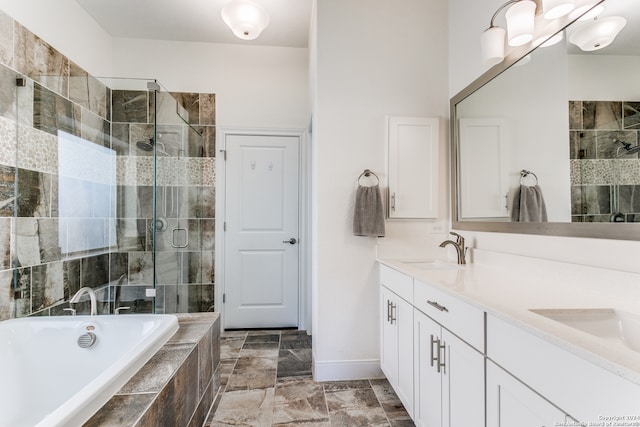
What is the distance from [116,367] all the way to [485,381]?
1319mm

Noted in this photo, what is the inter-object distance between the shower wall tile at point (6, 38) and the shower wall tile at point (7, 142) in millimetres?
356

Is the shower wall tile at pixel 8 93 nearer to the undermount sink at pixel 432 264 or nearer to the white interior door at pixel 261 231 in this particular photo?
the white interior door at pixel 261 231

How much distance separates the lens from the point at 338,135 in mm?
2148

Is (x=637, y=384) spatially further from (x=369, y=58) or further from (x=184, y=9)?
(x=184, y=9)

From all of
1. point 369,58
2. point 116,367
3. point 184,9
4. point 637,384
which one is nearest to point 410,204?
point 369,58

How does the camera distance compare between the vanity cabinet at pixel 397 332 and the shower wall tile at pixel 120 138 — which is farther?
the shower wall tile at pixel 120 138

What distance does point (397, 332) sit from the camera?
1803mm

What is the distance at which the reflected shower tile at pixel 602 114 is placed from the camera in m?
1.10

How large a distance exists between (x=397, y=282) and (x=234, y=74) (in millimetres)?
2619

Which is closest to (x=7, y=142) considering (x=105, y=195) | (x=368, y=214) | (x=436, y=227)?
(x=105, y=195)

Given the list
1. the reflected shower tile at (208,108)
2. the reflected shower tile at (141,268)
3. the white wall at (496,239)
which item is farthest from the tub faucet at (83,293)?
the white wall at (496,239)

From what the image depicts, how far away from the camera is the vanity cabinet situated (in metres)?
1.63

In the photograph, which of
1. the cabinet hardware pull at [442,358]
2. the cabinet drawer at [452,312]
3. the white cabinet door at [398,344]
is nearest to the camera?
the cabinet drawer at [452,312]

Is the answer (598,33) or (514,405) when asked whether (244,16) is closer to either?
(598,33)
